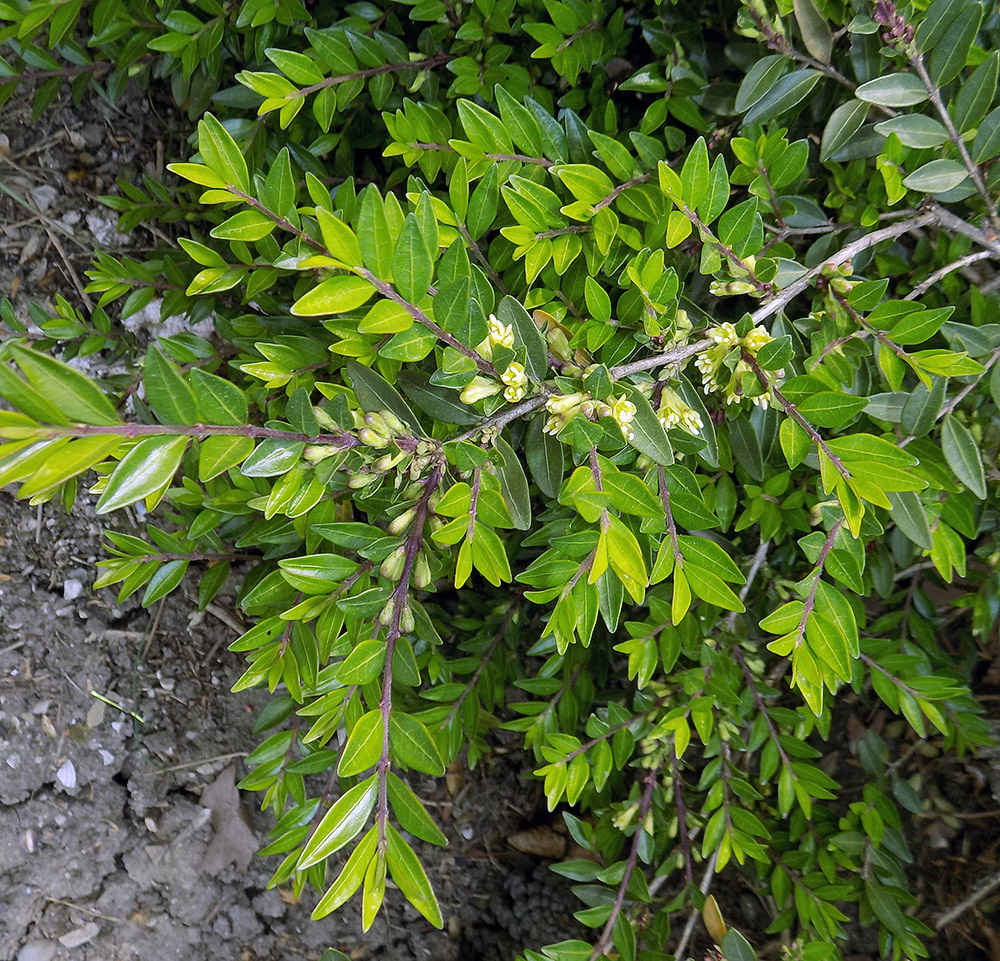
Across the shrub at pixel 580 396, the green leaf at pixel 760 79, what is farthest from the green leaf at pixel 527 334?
the green leaf at pixel 760 79

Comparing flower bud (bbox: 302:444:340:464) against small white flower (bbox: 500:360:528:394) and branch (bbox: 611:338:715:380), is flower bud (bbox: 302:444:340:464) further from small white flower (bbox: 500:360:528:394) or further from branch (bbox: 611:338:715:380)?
branch (bbox: 611:338:715:380)

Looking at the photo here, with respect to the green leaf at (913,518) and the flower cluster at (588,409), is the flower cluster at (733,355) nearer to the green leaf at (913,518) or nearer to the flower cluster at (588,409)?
the flower cluster at (588,409)

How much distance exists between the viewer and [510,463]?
0.93m

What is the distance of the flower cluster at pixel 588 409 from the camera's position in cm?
82

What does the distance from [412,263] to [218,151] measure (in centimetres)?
32

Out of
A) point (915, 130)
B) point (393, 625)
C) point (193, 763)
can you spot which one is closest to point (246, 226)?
point (393, 625)

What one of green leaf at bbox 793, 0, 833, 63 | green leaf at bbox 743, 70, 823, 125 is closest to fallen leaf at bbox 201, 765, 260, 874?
→ green leaf at bbox 743, 70, 823, 125

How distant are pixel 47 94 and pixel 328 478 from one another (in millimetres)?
1247

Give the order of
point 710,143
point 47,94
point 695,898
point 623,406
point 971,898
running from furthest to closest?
point 971,898, point 47,94, point 695,898, point 710,143, point 623,406

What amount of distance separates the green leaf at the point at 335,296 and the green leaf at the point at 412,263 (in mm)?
31

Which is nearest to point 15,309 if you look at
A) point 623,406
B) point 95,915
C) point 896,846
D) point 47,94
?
point 47,94

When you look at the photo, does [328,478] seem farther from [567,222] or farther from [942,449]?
[942,449]

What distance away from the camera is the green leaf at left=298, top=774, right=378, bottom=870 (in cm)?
83

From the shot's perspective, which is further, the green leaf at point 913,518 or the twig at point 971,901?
the twig at point 971,901
